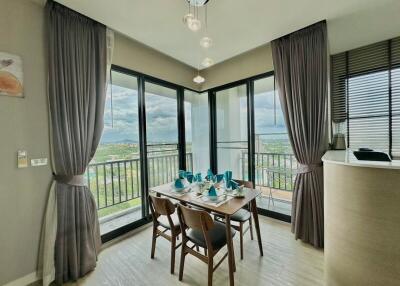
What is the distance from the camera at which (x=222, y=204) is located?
1792 mm

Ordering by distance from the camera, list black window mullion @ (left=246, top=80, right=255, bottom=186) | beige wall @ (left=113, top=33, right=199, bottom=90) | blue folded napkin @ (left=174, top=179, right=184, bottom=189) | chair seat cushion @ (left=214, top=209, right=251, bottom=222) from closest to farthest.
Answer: chair seat cushion @ (left=214, top=209, right=251, bottom=222), blue folded napkin @ (left=174, top=179, right=184, bottom=189), beige wall @ (left=113, top=33, right=199, bottom=90), black window mullion @ (left=246, top=80, right=255, bottom=186)

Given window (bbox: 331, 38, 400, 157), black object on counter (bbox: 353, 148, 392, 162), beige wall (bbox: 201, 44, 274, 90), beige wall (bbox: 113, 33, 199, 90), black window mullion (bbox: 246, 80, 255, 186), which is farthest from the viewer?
black window mullion (bbox: 246, 80, 255, 186)

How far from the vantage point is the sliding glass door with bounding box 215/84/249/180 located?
3.43 m

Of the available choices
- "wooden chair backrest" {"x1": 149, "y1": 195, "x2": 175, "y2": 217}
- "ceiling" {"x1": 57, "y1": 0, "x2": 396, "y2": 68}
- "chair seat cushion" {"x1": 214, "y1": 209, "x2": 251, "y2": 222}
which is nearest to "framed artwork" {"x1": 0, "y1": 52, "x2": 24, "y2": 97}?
"ceiling" {"x1": 57, "y1": 0, "x2": 396, "y2": 68}

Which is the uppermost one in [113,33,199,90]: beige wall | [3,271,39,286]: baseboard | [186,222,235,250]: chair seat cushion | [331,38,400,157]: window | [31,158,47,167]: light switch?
[113,33,199,90]: beige wall

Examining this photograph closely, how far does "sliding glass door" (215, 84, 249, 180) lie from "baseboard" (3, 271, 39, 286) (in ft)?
10.00

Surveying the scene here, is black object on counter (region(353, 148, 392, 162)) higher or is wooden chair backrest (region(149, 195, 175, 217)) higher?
black object on counter (region(353, 148, 392, 162))

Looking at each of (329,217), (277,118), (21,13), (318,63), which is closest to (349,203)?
(329,217)

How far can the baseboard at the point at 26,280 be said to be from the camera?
164cm

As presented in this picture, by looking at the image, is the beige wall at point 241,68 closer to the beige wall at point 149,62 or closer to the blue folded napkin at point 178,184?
the beige wall at point 149,62

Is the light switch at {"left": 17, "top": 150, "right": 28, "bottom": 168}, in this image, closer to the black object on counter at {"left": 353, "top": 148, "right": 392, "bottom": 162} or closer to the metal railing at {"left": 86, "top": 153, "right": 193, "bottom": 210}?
the metal railing at {"left": 86, "top": 153, "right": 193, "bottom": 210}

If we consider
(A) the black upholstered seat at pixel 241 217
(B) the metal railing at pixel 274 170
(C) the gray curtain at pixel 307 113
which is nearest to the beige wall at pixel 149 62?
(C) the gray curtain at pixel 307 113

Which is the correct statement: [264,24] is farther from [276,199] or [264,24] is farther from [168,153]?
[276,199]

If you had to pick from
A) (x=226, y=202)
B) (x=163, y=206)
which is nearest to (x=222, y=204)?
(x=226, y=202)
